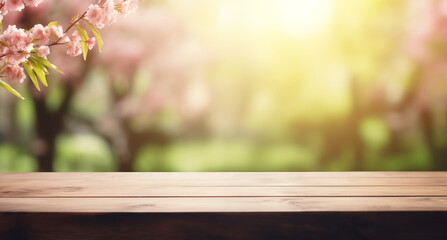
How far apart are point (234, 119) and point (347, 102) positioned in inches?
27.7

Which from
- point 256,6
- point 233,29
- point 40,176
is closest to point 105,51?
point 233,29

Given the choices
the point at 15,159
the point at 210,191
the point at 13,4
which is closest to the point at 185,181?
the point at 210,191

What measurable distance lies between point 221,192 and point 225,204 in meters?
0.13

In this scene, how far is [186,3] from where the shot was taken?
8.55 feet

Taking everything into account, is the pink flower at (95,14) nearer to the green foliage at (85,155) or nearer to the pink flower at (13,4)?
the pink flower at (13,4)

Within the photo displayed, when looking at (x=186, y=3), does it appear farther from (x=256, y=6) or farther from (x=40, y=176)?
(x=40, y=176)

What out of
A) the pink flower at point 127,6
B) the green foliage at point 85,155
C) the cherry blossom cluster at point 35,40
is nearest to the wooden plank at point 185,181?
the cherry blossom cluster at point 35,40

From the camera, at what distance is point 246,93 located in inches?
103

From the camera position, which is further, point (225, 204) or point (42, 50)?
point (42, 50)

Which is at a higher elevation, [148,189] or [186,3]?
[186,3]

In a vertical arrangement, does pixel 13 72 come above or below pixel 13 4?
below

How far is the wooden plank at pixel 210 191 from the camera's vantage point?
1043mm

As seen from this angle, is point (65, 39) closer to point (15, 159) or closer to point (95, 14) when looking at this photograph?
point (95, 14)

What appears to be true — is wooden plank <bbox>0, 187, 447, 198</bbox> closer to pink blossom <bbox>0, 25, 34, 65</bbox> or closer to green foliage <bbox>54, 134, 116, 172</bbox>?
pink blossom <bbox>0, 25, 34, 65</bbox>
